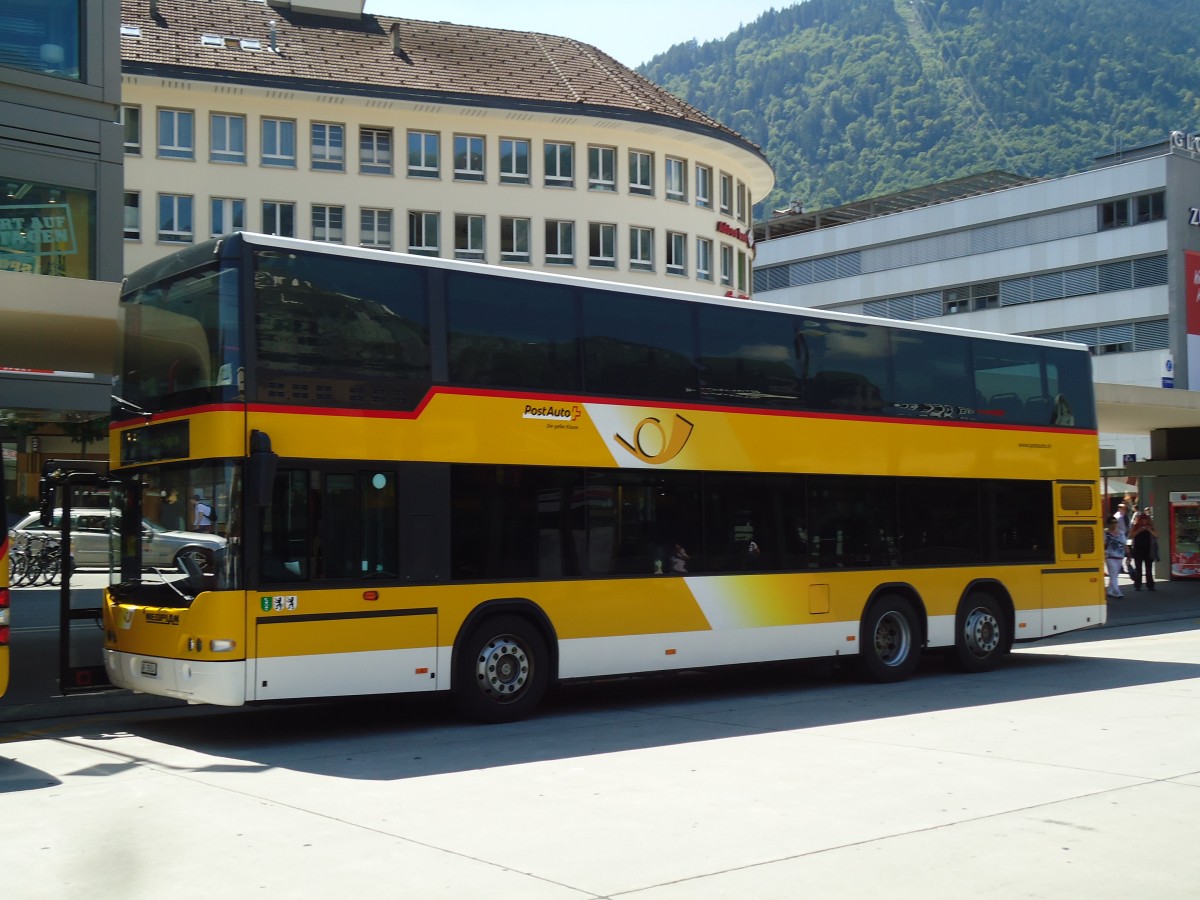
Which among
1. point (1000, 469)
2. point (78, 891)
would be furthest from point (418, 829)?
point (1000, 469)

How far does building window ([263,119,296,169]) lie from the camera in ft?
166

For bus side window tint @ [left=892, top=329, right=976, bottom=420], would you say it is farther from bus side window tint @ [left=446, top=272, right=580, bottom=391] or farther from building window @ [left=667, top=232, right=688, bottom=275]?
building window @ [left=667, top=232, right=688, bottom=275]

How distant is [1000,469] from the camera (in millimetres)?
17125

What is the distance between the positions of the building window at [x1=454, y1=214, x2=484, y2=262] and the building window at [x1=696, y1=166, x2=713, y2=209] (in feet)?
32.0

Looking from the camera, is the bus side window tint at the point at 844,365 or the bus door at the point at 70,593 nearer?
the bus door at the point at 70,593

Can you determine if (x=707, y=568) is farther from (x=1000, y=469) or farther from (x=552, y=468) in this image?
(x=1000, y=469)

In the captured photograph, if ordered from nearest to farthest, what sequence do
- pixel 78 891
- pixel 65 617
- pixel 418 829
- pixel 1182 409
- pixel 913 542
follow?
pixel 78 891 < pixel 418 829 < pixel 65 617 < pixel 913 542 < pixel 1182 409

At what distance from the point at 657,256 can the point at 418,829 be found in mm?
48817

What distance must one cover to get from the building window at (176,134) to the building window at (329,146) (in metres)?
4.35

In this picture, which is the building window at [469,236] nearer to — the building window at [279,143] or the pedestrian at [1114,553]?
the building window at [279,143]

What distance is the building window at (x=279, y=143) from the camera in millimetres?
50531

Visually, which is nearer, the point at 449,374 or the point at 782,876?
the point at 782,876

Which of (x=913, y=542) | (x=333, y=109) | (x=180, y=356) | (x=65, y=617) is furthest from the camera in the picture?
(x=333, y=109)

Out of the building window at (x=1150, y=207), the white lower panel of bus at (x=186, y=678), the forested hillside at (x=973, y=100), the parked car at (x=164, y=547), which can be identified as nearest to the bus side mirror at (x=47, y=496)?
the parked car at (x=164, y=547)
